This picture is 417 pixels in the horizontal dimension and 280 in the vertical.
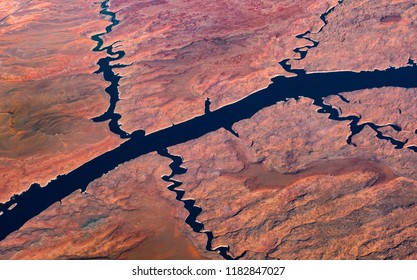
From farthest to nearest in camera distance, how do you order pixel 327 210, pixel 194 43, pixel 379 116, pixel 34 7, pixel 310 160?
pixel 34 7, pixel 194 43, pixel 379 116, pixel 310 160, pixel 327 210

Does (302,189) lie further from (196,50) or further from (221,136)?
(196,50)

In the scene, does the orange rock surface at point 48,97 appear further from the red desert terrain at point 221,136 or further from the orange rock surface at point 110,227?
the orange rock surface at point 110,227

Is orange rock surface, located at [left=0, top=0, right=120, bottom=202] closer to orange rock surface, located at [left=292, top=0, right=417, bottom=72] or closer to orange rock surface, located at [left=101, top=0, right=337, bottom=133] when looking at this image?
orange rock surface, located at [left=101, top=0, right=337, bottom=133]

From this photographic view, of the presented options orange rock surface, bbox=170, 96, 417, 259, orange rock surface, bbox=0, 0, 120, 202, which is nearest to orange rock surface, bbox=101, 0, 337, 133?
orange rock surface, bbox=0, 0, 120, 202

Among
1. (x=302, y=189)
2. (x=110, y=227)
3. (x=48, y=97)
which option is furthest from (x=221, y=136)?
(x=48, y=97)

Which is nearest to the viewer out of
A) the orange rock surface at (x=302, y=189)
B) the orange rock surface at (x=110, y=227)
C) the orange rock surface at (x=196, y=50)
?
the orange rock surface at (x=302, y=189)

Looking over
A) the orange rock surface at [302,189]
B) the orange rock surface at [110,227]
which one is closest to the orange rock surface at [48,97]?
the orange rock surface at [110,227]

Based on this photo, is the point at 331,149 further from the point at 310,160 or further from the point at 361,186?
the point at 361,186

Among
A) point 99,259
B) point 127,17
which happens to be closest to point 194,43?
point 127,17
